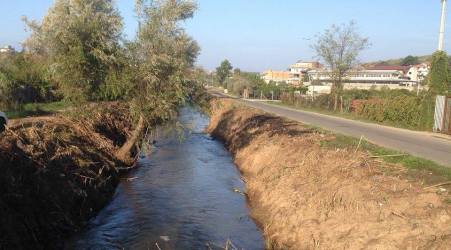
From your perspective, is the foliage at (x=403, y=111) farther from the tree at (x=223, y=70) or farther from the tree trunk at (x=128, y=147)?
the tree at (x=223, y=70)

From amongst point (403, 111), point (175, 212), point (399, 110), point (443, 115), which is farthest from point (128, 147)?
point (399, 110)

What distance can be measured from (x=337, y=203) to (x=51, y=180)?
8512 mm

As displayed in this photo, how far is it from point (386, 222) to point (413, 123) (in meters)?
24.1

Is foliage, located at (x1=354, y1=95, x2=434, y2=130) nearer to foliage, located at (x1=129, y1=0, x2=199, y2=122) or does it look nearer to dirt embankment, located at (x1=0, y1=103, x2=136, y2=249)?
foliage, located at (x1=129, y1=0, x2=199, y2=122)

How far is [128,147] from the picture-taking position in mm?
25109

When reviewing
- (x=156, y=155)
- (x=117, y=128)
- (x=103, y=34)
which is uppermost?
(x=103, y=34)

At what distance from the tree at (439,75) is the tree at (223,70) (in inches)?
4918

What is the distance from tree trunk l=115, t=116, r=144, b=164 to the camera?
80.3 ft

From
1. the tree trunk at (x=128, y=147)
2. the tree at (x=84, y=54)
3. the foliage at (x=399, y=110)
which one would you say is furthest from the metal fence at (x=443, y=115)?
the tree at (x=84, y=54)

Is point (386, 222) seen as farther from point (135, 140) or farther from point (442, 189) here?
point (135, 140)

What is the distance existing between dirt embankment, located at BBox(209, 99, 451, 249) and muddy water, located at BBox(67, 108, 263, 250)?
36.7 inches

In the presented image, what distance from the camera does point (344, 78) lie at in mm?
58219

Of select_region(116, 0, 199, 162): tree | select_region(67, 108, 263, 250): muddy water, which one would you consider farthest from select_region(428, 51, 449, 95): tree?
select_region(116, 0, 199, 162): tree

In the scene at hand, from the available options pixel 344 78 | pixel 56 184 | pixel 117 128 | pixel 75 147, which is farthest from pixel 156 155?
pixel 344 78
